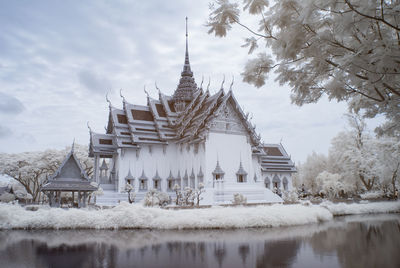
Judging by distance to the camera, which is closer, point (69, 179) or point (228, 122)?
point (69, 179)

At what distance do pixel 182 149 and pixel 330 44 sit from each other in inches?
893

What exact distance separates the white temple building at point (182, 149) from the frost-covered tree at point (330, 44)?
15425mm

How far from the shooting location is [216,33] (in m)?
4.46

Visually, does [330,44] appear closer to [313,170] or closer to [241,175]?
[241,175]

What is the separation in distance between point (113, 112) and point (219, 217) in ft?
66.6

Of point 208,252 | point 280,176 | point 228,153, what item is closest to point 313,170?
point 280,176

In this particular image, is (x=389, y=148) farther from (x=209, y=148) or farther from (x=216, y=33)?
(x=216, y=33)

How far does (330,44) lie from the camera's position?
11.6ft

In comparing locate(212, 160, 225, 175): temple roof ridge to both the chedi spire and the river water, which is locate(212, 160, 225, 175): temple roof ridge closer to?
the chedi spire

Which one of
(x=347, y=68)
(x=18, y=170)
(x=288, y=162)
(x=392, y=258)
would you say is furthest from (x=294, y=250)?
(x=18, y=170)

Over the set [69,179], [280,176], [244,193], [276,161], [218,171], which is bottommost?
[244,193]

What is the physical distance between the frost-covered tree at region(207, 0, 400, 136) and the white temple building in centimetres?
1542

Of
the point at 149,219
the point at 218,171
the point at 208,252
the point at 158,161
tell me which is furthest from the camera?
the point at 158,161

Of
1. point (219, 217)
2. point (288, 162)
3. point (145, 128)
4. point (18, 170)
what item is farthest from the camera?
point (288, 162)
